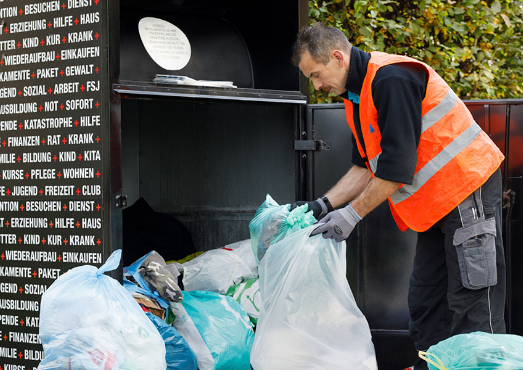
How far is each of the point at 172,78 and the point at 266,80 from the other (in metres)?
0.78

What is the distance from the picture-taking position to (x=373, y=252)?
11.6 feet

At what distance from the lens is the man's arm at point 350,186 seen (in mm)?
3172

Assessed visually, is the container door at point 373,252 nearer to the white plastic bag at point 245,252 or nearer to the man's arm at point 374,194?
the white plastic bag at point 245,252

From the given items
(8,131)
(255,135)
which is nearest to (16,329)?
(8,131)

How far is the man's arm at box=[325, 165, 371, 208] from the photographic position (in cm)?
317

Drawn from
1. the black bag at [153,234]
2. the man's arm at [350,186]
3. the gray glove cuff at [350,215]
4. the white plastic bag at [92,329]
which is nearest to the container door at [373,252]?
the man's arm at [350,186]

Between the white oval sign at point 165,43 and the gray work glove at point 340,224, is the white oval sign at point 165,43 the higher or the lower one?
the higher one

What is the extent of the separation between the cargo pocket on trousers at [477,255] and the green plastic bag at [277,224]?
663mm

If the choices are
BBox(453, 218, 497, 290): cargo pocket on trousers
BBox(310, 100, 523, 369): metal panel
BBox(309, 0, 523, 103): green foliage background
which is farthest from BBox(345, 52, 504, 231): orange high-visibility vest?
BBox(309, 0, 523, 103): green foliage background

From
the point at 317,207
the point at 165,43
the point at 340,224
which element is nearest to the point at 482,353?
the point at 340,224

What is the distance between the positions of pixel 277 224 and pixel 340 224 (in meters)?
0.39

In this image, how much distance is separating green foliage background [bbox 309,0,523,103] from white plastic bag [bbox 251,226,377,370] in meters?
2.94

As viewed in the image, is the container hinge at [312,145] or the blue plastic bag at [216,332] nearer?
the blue plastic bag at [216,332]

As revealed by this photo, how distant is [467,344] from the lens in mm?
1832
